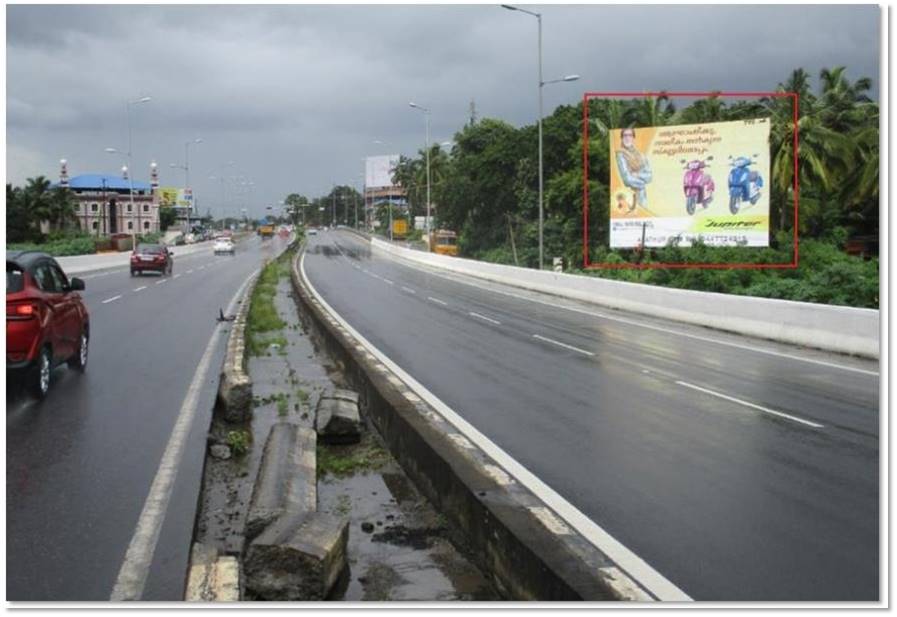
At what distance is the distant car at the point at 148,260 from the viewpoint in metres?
44.5

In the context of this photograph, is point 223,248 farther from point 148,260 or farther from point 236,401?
point 236,401

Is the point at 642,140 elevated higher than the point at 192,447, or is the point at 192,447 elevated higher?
the point at 642,140

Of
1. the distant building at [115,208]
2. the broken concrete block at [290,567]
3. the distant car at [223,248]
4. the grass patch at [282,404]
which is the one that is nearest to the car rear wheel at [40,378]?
the grass patch at [282,404]

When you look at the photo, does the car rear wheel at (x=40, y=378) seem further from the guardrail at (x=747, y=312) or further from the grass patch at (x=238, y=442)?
the guardrail at (x=747, y=312)

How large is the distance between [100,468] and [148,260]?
3821cm

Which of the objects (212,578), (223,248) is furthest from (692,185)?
(223,248)

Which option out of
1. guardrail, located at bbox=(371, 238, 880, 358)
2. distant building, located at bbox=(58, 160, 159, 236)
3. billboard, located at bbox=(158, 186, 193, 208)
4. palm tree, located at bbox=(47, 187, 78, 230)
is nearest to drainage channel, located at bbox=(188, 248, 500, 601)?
guardrail, located at bbox=(371, 238, 880, 358)

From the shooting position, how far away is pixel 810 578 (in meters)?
5.31

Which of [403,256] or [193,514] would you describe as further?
[403,256]

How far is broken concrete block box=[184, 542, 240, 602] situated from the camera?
5.11 metres

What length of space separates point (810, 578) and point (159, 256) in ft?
140

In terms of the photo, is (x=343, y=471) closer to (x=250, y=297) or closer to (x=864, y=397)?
(x=864, y=397)

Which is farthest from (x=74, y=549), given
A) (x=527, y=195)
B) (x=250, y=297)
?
(x=527, y=195)

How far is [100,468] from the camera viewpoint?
798cm
